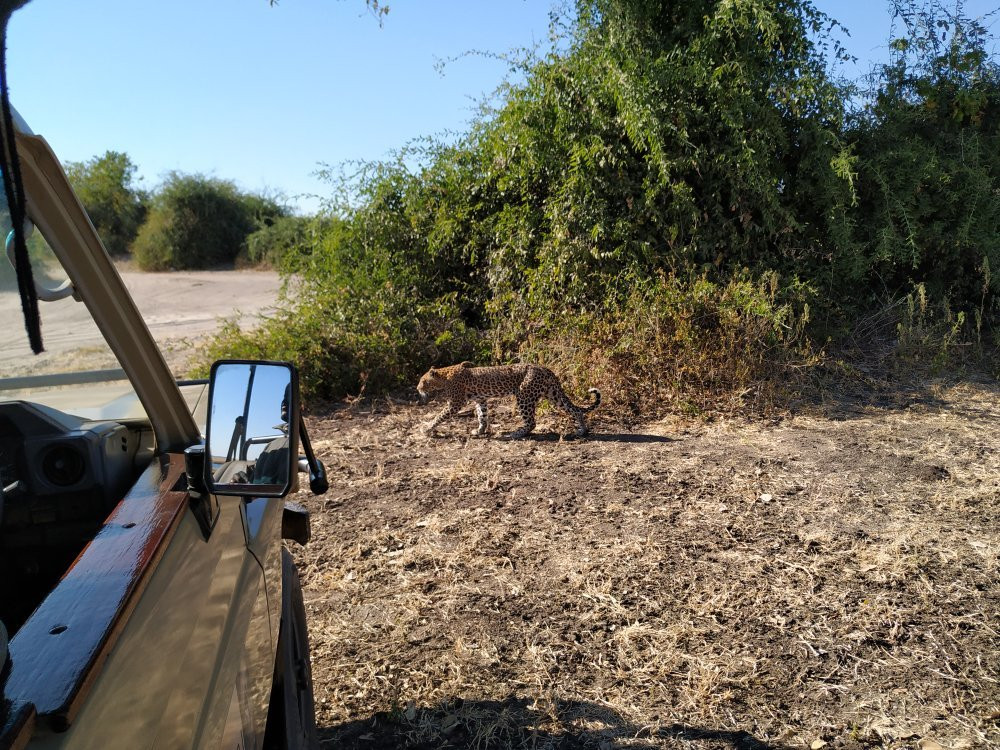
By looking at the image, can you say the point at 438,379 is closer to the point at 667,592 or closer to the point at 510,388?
the point at 510,388

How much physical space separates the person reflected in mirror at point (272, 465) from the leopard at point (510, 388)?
5.06 meters

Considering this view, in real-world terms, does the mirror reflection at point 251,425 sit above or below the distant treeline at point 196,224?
below

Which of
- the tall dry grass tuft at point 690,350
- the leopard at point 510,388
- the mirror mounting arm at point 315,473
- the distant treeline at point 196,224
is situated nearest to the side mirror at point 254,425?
the mirror mounting arm at point 315,473

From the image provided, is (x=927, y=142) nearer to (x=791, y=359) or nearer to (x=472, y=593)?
(x=791, y=359)

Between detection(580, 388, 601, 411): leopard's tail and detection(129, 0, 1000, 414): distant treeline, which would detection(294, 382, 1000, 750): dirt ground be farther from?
detection(129, 0, 1000, 414): distant treeline

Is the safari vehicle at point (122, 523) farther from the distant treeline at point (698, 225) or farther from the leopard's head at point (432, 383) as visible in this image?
the distant treeline at point (698, 225)

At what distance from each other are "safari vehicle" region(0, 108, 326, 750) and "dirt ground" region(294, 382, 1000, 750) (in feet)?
4.34

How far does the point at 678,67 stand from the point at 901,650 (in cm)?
600

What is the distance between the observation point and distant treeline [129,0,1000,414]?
7.46 m

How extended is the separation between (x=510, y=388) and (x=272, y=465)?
5.15 m

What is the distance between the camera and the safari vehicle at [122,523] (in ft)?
3.80

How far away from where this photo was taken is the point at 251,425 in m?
1.77

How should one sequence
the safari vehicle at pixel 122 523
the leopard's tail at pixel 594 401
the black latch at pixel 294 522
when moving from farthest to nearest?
the leopard's tail at pixel 594 401, the black latch at pixel 294 522, the safari vehicle at pixel 122 523

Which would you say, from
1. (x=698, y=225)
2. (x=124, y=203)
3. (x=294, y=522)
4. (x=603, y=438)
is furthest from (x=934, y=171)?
(x=124, y=203)
